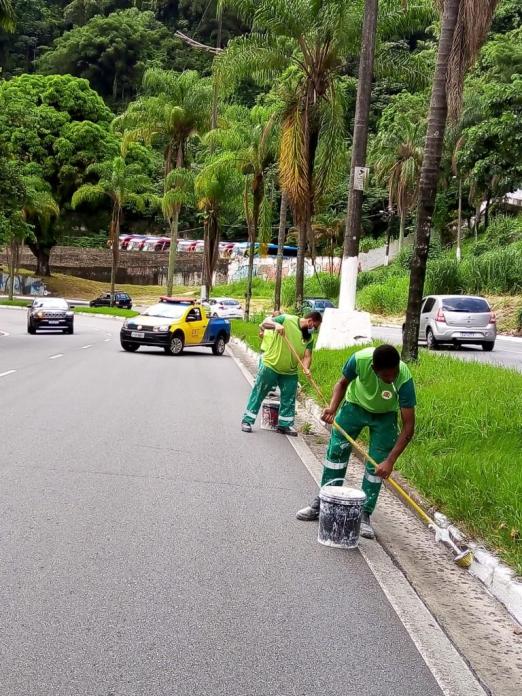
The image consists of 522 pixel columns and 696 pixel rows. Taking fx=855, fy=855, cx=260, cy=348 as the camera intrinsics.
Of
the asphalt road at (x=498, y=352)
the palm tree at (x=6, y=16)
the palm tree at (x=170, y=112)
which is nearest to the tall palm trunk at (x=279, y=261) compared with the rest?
the asphalt road at (x=498, y=352)

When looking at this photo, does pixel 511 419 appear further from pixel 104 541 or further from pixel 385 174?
pixel 385 174

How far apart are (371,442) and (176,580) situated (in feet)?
7.25

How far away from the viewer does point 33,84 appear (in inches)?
2562

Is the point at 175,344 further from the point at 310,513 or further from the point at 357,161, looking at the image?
the point at 310,513

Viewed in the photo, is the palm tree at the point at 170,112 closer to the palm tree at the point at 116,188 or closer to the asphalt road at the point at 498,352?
the palm tree at the point at 116,188

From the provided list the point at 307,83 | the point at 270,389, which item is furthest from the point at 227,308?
the point at 270,389

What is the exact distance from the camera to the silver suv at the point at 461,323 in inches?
1000

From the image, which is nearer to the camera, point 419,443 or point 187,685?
point 187,685

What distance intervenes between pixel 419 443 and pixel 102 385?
7572 mm

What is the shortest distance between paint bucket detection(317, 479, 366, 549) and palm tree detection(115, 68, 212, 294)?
1468 inches

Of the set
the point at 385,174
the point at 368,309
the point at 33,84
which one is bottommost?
the point at 368,309

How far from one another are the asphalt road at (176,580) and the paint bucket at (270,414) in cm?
105

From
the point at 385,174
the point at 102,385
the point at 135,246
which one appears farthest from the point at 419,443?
the point at 135,246

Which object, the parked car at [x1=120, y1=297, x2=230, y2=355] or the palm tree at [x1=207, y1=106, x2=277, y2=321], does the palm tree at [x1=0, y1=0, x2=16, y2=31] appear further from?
the palm tree at [x1=207, y1=106, x2=277, y2=321]
